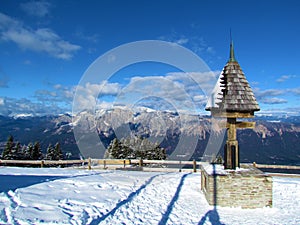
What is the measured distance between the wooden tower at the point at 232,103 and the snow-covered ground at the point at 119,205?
2011 mm

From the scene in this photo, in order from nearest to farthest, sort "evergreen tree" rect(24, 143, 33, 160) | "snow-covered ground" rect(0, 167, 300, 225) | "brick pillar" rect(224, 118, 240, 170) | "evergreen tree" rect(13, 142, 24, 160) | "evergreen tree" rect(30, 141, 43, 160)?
1. "snow-covered ground" rect(0, 167, 300, 225)
2. "brick pillar" rect(224, 118, 240, 170)
3. "evergreen tree" rect(13, 142, 24, 160)
4. "evergreen tree" rect(24, 143, 33, 160)
5. "evergreen tree" rect(30, 141, 43, 160)

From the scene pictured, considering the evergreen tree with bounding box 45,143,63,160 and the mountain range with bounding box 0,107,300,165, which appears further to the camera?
the evergreen tree with bounding box 45,143,63,160

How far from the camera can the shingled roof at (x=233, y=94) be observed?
8.65 m

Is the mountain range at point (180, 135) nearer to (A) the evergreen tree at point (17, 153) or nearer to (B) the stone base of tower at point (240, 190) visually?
(B) the stone base of tower at point (240, 190)

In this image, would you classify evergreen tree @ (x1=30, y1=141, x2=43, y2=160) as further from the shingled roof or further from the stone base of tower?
the stone base of tower

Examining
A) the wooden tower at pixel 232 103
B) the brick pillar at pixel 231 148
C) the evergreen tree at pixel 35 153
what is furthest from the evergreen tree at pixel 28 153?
the brick pillar at pixel 231 148

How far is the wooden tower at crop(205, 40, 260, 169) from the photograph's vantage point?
8672mm

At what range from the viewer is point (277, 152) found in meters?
124

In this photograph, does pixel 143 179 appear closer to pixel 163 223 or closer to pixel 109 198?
pixel 109 198

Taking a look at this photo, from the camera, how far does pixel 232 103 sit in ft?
Answer: 28.3

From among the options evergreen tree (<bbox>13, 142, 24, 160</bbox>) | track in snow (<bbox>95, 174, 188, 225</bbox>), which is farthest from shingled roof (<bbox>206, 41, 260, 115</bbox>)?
evergreen tree (<bbox>13, 142, 24, 160</bbox>)

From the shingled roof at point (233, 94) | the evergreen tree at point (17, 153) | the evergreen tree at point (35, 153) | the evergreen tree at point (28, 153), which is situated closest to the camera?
the shingled roof at point (233, 94)

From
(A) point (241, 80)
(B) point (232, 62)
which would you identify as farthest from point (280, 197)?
(B) point (232, 62)

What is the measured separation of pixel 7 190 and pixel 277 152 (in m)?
136
